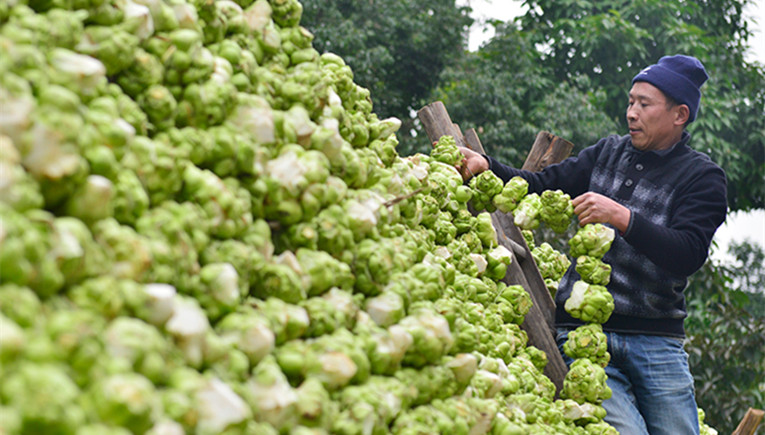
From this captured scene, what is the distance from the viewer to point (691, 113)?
2.71 m

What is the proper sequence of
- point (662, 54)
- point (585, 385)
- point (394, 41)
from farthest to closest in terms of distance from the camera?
point (662, 54)
point (394, 41)
point (585, 385)

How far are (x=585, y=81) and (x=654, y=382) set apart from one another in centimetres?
934

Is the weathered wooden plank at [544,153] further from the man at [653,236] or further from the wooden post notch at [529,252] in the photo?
the man at [653,236]

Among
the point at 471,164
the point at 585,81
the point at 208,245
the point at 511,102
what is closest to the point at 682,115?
the point at 471,164

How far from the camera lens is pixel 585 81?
11.2 m

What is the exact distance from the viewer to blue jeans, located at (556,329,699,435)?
2508 millimetres

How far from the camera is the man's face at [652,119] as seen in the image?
267 centimetres

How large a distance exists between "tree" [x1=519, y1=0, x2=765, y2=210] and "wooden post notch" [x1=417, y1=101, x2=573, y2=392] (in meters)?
8.67

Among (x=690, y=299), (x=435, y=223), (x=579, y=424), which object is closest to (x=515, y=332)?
(x=579, y=424)

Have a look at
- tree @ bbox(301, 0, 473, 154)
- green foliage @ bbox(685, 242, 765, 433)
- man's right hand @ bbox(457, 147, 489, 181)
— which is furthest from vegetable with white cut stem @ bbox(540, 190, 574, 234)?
tree @ bbox(301, 0, 473, 154)

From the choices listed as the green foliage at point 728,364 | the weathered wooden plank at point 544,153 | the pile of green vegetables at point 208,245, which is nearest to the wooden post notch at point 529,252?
the weathered wooden plank at point 544,153

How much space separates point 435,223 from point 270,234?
2.71 ft

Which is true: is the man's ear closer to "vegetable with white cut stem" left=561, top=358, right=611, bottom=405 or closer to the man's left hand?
the man's left hand

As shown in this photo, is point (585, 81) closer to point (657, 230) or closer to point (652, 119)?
point (652, 119)
